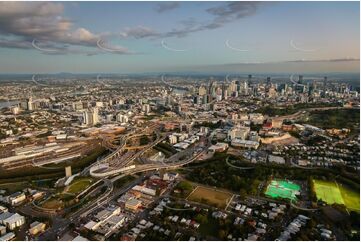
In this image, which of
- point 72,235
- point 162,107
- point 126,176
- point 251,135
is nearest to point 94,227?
point 72,235

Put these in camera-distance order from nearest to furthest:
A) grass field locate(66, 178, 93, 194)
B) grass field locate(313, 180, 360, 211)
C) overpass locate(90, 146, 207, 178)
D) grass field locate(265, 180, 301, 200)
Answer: grass field locate(313, 180, 360, 211) → grass field locate(265, 180, 301, 200) → grass field locate(66, 178, 93, 194) → overpass locate(90, 146, 207, 178)

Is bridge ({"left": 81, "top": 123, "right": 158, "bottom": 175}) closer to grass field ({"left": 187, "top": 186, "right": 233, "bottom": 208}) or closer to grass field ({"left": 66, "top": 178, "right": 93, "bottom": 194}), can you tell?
grass field ({"left": 66, "top": 178, "right": 93, "bottom": 194})

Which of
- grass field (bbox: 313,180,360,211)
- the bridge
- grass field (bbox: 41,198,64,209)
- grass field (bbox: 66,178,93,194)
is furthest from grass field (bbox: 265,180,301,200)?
the bridge

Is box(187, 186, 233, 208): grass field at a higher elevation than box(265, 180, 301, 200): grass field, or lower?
higher

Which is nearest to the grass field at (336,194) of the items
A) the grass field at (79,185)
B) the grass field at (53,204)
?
the grass field at (79,185)

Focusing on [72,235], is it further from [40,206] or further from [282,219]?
[282,219]

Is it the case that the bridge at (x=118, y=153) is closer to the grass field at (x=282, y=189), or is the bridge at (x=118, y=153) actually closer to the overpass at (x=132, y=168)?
the overpass at (x=132, y=168)

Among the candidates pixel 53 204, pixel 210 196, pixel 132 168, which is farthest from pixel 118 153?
pixel 210 196
